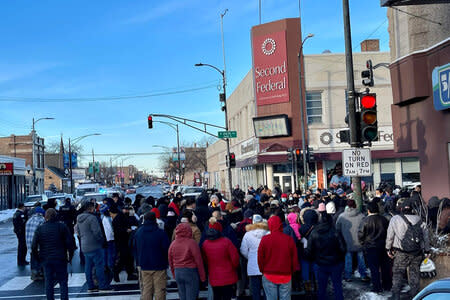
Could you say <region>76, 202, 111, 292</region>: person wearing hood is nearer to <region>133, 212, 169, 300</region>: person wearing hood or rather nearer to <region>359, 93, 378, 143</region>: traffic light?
<region>133, 212, 169, 300</region>: person wearing hood

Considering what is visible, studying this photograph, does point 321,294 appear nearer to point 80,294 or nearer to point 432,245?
point 432,245

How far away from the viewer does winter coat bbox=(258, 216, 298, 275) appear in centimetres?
793

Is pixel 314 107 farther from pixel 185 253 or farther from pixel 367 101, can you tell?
pixel 185 253

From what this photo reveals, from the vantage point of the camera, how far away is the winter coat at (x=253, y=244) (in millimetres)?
8719

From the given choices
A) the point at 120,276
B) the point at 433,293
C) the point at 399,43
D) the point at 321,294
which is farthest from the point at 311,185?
the point at 433,293

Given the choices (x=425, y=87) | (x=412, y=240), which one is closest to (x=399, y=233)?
(x=412, y=240)

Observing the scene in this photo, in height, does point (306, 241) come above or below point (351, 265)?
above

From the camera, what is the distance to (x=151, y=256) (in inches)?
346

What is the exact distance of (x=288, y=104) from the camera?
121 feet

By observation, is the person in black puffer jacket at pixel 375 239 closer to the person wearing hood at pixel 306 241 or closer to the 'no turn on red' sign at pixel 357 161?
the person wearing hood at pixel 306 241

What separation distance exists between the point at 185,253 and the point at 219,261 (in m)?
0.54

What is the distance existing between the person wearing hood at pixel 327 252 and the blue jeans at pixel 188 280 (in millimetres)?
2080

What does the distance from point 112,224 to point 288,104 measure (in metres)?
26.0

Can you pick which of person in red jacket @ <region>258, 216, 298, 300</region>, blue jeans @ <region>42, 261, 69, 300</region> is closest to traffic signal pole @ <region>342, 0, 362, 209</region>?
person in red jacket @ <region>258, 216, 298, 300</region>
